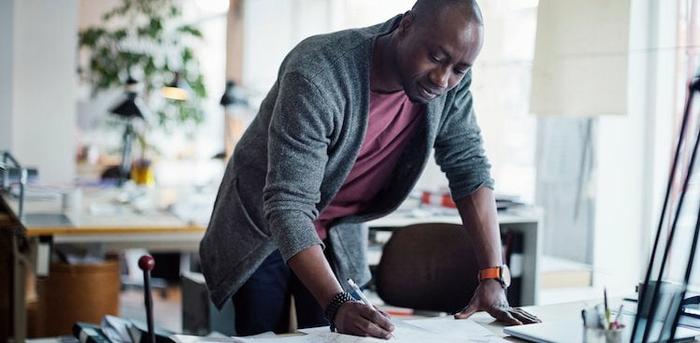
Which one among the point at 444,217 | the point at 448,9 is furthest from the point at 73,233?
the point at 448,9

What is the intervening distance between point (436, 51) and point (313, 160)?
0.27 meters

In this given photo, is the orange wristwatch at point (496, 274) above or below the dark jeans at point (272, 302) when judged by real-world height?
above

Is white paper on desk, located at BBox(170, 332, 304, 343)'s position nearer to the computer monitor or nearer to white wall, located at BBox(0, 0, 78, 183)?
the computer monitor

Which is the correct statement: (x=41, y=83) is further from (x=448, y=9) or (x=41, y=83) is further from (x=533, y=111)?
(x=448, y=9)

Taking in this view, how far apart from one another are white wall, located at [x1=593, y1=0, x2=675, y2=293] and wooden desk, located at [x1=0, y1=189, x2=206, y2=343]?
144 centimetres

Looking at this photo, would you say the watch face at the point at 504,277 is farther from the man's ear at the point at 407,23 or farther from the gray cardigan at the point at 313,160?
the man's ear at the point at 407,23

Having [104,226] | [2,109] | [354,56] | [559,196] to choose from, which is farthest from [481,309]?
[2,109]

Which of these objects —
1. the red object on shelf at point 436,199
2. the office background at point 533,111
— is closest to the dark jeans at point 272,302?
the office background at point 533,111

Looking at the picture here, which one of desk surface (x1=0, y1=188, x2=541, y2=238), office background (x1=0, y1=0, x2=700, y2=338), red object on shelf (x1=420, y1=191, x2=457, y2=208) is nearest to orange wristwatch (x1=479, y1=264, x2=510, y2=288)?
desk surface (x1=0, y1=188, x2=541, y2=238)

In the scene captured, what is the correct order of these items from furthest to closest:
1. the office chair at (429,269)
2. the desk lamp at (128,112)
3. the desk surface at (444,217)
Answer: the desk lamp at (128,112)
the desk surface at (444,217)
the office chair at (429,269)

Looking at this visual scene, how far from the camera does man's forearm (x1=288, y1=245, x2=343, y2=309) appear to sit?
1.41m

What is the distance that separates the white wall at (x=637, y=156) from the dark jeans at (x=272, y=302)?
1.41 meters

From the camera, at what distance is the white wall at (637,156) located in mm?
2877

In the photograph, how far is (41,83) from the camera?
5.68m
